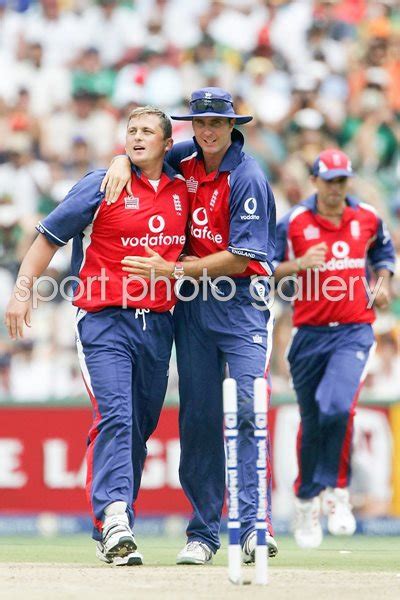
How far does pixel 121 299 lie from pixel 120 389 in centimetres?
50

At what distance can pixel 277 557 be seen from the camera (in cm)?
870

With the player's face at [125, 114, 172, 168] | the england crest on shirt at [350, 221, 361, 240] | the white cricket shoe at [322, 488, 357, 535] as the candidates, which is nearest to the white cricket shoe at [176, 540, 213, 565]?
the white cricket shoe at [322, 488, 357, 535]

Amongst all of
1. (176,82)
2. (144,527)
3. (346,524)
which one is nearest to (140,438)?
(346,524)

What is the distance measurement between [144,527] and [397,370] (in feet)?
9.67

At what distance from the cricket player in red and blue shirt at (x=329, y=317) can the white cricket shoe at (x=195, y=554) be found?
213 centimetres

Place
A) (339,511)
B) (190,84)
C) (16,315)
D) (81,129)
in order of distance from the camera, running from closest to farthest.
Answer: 1. (16,315)
2. (339,511)
3. (81,129)
4. (190,84)

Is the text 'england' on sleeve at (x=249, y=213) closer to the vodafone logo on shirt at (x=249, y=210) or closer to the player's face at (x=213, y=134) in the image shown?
the vodafone logo on shirt at (x=249, y=210)

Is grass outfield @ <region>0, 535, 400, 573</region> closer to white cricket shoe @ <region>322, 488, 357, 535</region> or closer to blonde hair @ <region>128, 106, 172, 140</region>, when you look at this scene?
white cricket shoe @ <region>322, 488, 357, 535</region>

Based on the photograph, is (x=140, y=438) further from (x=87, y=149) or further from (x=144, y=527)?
(x=87, y=149)

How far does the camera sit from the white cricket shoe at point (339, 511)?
9586 mm

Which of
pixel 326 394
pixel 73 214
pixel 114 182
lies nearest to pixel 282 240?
pixel 326 394

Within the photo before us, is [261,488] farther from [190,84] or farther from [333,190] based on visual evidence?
[190,84]

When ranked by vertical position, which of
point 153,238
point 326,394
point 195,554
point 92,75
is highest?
point 92,75

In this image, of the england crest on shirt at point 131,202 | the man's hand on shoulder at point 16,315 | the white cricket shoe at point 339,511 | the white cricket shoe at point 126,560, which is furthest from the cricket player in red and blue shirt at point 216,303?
→ the white cricket shoe at point 339,511
